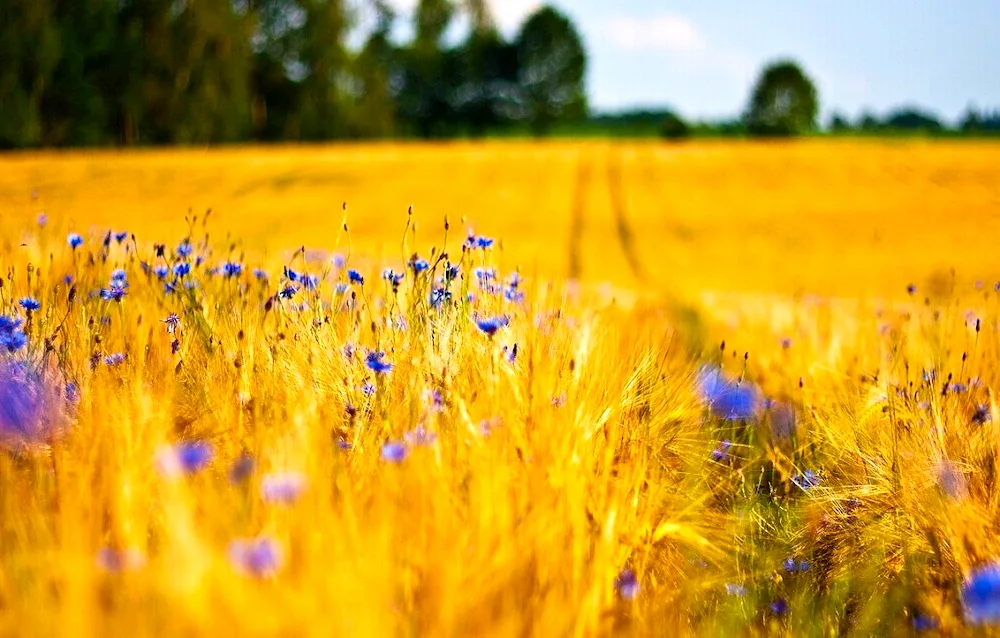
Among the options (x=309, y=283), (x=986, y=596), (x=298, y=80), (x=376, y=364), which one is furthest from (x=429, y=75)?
(x=986, y=596)

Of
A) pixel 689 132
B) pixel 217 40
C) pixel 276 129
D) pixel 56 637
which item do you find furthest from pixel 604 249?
pixel 689 132

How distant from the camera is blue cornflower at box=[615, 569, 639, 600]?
1.32 m

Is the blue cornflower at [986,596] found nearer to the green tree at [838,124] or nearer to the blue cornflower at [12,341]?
the blue cornflower at [12,341]

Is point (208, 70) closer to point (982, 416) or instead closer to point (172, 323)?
point (172, 323)

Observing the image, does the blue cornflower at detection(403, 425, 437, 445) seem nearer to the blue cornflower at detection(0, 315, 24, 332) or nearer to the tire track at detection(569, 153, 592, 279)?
the blue cornflower at detection(0, 315, 24, 332)

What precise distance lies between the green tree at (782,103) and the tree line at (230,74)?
1594cm

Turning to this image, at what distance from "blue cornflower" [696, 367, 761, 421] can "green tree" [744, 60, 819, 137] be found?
2618 inches

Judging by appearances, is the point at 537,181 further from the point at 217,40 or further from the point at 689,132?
the point at 689,132

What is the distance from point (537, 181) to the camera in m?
27.9

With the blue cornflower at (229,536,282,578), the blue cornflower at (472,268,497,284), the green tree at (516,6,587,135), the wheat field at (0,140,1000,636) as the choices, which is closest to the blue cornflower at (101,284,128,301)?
the wheat field at (0,140,1000,636)

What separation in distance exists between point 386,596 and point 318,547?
0.38 feet

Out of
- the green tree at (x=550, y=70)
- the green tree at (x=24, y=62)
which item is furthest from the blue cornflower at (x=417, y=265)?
the green tree at (x=550, y=70)

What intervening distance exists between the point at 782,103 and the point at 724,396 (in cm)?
6994

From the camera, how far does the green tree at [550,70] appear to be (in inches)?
2504
